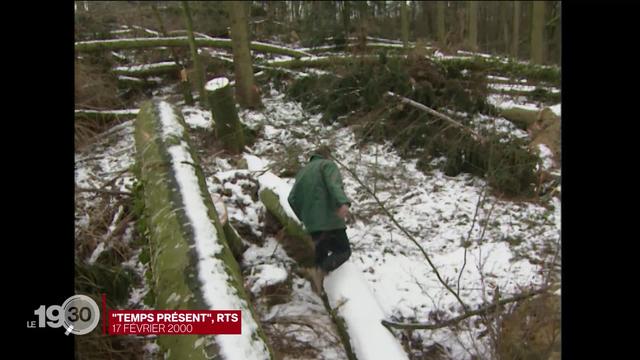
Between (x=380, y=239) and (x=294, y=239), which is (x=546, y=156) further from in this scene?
(x=294, y=239)

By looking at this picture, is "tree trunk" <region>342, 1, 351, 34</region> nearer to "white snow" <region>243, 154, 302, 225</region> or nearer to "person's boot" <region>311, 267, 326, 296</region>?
"white snow" <region>243, 154, 302, 225</region>

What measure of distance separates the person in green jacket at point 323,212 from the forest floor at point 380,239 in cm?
28

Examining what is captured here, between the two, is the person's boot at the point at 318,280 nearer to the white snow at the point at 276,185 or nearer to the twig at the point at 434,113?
the white snow at the point at 276,185

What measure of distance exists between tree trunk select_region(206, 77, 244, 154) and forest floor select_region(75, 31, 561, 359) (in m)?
0.26

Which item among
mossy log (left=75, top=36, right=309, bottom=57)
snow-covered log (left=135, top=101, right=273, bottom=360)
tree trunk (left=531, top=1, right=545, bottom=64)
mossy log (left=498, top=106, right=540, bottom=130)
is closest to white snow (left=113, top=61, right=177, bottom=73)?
mossy log (left=75, top=36, right=309, bottom=57)

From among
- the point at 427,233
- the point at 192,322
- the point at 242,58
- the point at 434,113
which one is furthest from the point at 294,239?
the point at 242,58

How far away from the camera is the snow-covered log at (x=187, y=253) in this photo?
85.0 inches

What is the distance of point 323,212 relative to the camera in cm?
378

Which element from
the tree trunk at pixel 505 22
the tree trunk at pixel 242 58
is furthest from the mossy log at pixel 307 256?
the tree trunk at pixel 505 22

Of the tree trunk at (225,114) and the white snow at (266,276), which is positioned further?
the tree trunk at (225,114)
